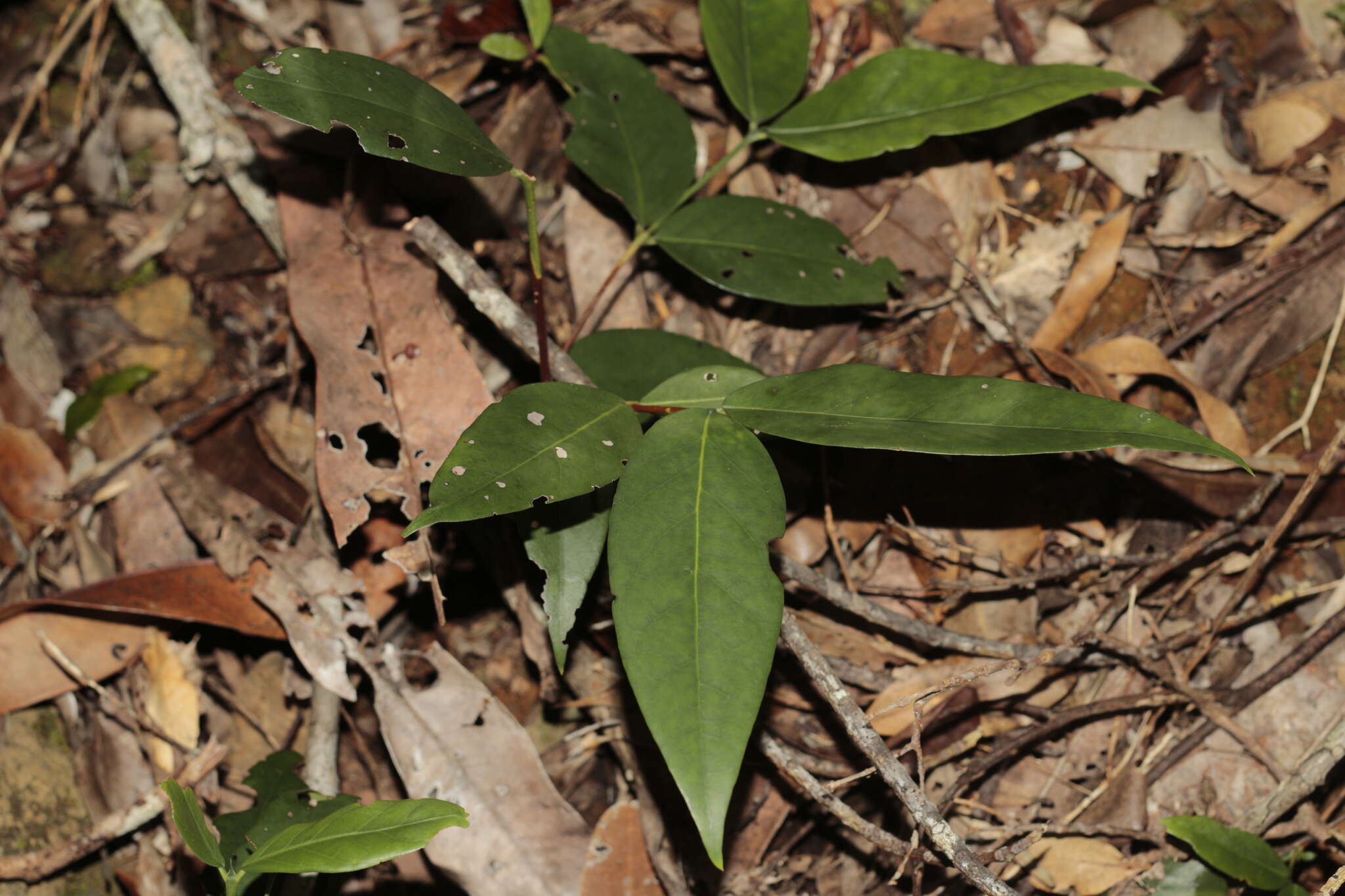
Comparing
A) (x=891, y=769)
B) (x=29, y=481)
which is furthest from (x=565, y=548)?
(x=29, y=481)

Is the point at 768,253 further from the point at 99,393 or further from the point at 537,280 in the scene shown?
the point at 99,393

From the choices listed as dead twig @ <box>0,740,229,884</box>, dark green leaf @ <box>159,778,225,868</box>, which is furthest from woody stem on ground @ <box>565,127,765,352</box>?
dead twig @ <box>0,740,229,884</box>

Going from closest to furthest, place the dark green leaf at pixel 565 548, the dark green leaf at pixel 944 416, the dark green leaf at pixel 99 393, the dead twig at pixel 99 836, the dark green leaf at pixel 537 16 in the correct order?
the dark green leaf at pixel 944 416, the dark green leaf at pixel 565 548, the dead twig at pixel 99 836, the dark green leaf at pixel 537 16, the dark green leaf at pixel 99 393

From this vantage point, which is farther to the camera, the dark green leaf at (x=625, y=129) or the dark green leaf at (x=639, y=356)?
the dark green leaf at (x=625, y=129)

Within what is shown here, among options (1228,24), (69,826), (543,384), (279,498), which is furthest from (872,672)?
(1228,24)

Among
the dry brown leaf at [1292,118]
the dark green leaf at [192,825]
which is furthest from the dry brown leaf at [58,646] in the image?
the dry brown leaf at [1292,118]

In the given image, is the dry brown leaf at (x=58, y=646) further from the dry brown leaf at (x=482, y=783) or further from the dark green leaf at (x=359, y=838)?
the dark green leaf at (x=359, y=838)

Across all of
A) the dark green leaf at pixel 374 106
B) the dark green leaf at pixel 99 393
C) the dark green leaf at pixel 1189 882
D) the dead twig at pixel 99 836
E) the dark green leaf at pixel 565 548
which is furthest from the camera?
the dark green leaf at pixel 99 393

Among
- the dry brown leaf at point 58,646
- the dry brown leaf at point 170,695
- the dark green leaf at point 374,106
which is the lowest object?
the dry brown leaf at point 170,695
